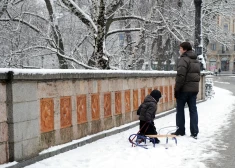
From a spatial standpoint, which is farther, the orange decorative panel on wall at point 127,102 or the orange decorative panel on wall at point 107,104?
the orange decorative panel on wall at point 127,102

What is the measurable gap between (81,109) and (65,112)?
1.81 ft

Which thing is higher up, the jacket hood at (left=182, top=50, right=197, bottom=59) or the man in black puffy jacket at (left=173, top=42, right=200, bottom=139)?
the jacket hood at (left=182, top=50, right=197, bottom=59)

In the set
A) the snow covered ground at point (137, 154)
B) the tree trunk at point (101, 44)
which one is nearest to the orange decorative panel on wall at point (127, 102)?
the snow covered ground at point (137, 154)

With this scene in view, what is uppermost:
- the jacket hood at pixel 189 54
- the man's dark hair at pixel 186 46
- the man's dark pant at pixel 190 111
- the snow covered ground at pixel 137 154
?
the man's dark hair at pixel 186 46

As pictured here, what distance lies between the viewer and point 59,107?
6.80m

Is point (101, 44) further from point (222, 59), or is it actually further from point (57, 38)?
point (222, 59)

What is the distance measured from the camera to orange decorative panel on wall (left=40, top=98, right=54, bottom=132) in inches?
249

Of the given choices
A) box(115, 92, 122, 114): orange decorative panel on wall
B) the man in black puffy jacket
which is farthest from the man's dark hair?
box(115, 92, 122, 114): orange decorative panel on wall

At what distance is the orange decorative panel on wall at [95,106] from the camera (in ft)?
25.8

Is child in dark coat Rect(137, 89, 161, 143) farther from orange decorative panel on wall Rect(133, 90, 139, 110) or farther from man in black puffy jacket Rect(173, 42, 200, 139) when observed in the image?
orange decorative panel on wall Rect(133, 90, 139, 110)

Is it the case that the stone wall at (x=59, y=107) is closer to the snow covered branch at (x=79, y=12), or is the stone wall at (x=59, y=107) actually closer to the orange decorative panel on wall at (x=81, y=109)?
the orange decorative panel on wall at (x=81, y=109)

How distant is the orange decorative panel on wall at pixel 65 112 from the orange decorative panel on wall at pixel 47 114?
300mm

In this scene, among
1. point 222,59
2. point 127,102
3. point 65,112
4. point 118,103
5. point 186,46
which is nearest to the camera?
point 65,112

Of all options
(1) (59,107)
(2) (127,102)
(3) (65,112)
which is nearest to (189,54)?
(2) (127,102)
